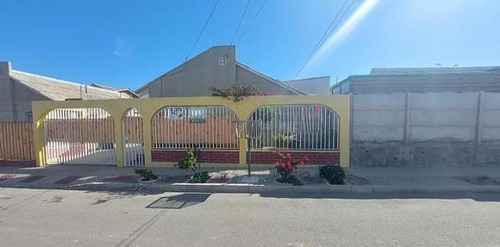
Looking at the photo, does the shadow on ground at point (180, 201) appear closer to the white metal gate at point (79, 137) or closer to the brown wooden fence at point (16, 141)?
the white metal gate at point (79, 137)

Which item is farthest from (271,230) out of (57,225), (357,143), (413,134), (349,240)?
(413,134)

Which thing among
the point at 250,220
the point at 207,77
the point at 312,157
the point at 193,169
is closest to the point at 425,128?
the point at 312,157

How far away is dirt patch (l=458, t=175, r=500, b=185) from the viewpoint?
6079 millimetres

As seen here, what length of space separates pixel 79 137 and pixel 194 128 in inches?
163

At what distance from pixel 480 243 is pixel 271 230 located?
2647mm

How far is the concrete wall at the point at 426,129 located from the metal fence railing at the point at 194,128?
391cm

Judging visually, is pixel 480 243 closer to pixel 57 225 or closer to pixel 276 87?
pixel 57 225

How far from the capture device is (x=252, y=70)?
19.5 meters

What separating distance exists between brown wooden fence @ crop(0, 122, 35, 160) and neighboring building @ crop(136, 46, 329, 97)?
1140 centimetres

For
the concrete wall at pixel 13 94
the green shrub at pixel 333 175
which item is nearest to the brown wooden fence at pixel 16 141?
the green shrub at pixel 333 175

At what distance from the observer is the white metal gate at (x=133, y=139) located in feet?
28.2

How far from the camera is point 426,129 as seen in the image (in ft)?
25.9

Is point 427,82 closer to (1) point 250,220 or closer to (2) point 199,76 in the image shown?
(1) point 250,220

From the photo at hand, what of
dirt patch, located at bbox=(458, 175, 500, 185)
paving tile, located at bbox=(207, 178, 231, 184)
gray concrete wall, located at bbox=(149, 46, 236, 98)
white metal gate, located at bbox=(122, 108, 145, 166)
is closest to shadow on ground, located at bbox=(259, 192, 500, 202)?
dirt patch, located at bbox=(458, 175, 500, 185)
